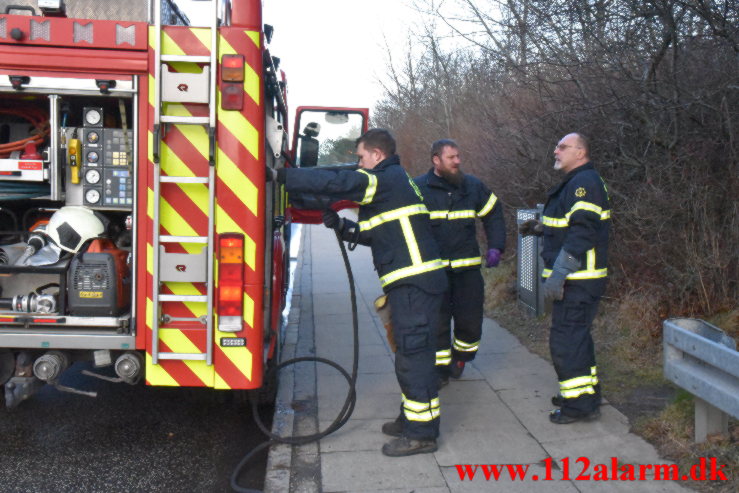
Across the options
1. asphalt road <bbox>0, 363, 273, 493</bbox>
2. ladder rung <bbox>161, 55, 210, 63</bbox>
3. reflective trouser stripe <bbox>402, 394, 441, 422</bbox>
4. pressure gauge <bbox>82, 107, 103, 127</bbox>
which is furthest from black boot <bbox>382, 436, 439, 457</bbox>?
pressure gauge <bbox>82, 107, 103, 127</bbox>

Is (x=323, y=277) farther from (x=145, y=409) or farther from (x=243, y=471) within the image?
(x=243, y=471)

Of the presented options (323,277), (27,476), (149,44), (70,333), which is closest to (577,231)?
(149,44)

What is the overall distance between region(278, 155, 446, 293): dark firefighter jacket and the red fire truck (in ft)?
1.93

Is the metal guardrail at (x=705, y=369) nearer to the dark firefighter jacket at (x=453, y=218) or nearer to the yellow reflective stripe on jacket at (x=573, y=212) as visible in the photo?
the yellow reflective stripe on jacket at (x=573, y=212)

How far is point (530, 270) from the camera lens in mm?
7891

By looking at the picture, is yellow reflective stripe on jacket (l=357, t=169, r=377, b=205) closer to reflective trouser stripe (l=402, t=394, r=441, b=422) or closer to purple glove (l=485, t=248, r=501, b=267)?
reflective trouser stripe (l=402, t=394, r=441, b=422)

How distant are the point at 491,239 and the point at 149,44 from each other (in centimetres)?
304

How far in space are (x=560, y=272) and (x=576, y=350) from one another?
53cm

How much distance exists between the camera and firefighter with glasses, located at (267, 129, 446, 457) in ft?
14.1

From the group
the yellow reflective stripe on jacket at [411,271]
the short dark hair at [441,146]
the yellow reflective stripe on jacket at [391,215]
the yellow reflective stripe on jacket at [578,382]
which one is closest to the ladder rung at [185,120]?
the yellow reflective stripe on jacket at [391,215]

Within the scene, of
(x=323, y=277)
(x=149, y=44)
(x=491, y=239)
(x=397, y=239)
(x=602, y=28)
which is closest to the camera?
(x=149, y=44)

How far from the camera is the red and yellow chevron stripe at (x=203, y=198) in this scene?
13.3 ft

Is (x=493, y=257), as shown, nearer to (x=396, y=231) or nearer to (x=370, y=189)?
(x=396, y=231)

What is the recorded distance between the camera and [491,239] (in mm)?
5918
